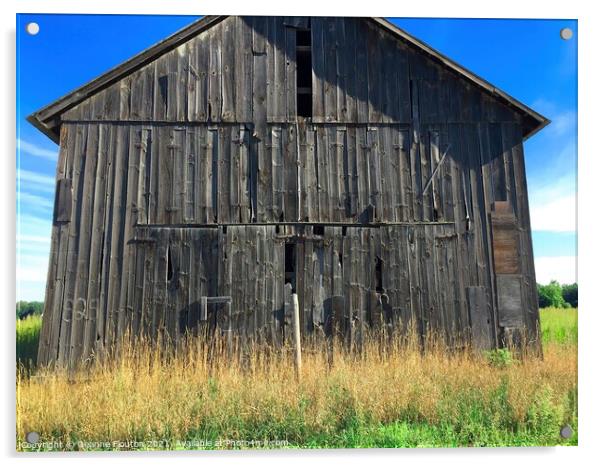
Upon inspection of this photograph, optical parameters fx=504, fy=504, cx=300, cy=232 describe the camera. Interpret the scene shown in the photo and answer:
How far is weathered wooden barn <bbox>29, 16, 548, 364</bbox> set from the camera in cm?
782

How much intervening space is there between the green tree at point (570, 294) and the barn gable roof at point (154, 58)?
270 cm

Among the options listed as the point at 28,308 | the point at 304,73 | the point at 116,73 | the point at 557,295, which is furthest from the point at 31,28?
the point at 557,295

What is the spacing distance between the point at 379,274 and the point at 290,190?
196cm

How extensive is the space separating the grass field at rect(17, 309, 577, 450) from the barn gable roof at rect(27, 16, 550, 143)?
11.2ft

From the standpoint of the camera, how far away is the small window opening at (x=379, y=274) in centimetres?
800

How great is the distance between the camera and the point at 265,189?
319 inches

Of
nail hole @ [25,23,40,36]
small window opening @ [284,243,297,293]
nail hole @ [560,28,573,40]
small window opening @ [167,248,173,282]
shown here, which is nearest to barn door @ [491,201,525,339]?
nail hole @ [560,28,573,40]

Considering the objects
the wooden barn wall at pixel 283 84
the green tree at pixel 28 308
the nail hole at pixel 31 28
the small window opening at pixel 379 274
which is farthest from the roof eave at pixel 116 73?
the small window opening at pixel 379 274

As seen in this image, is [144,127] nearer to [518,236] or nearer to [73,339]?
[73,339]

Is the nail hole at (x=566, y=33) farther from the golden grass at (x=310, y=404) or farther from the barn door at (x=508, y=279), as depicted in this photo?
the golden grass at (x=310, y=404)

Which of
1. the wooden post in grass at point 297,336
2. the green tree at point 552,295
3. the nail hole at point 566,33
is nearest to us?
the nail hole at point 566,33

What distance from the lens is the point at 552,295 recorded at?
6762 millimetres

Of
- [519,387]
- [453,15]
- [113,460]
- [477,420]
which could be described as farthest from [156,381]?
[453,15]

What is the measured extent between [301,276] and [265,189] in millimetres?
1506
